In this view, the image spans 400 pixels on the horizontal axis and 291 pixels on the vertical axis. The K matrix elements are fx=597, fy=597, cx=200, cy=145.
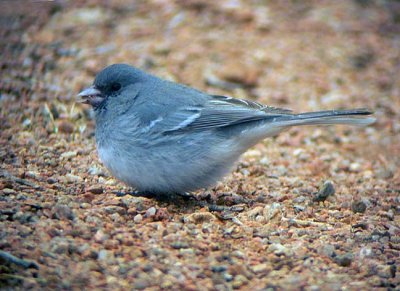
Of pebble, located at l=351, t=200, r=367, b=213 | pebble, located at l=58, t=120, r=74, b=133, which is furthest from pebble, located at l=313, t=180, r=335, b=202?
pebble, located at l=58, t=120, r=74, b=133

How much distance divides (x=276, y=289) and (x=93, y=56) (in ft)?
16.7

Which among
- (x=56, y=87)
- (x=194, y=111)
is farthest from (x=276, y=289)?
(x=56, y=87)

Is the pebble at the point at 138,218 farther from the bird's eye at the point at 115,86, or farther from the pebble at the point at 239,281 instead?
the bird's eye at the point at 115,86

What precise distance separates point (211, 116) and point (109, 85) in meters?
0.88

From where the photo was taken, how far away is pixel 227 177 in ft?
18.0

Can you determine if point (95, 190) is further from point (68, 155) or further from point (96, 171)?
point (68, 155)

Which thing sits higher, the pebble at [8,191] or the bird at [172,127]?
the bird at [172,127]

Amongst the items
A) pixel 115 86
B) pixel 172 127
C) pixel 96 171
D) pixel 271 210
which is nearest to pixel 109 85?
pixel 115 86

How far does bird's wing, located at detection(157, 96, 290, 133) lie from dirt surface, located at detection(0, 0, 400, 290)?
2.01ft

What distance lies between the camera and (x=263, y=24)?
9070 millimetres

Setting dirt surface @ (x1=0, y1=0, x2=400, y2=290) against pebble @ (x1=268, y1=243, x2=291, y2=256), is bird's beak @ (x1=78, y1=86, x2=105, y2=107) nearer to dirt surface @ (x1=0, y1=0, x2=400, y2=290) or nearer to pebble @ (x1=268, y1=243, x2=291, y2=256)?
dirt surface @ (x1=0, y1=0, x2=400, y2=290)

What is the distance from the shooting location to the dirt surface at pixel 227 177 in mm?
3678

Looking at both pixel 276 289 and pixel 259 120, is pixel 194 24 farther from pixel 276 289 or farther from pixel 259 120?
pixel 276 289

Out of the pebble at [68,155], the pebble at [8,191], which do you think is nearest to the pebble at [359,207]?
the pebble at [68,155]
